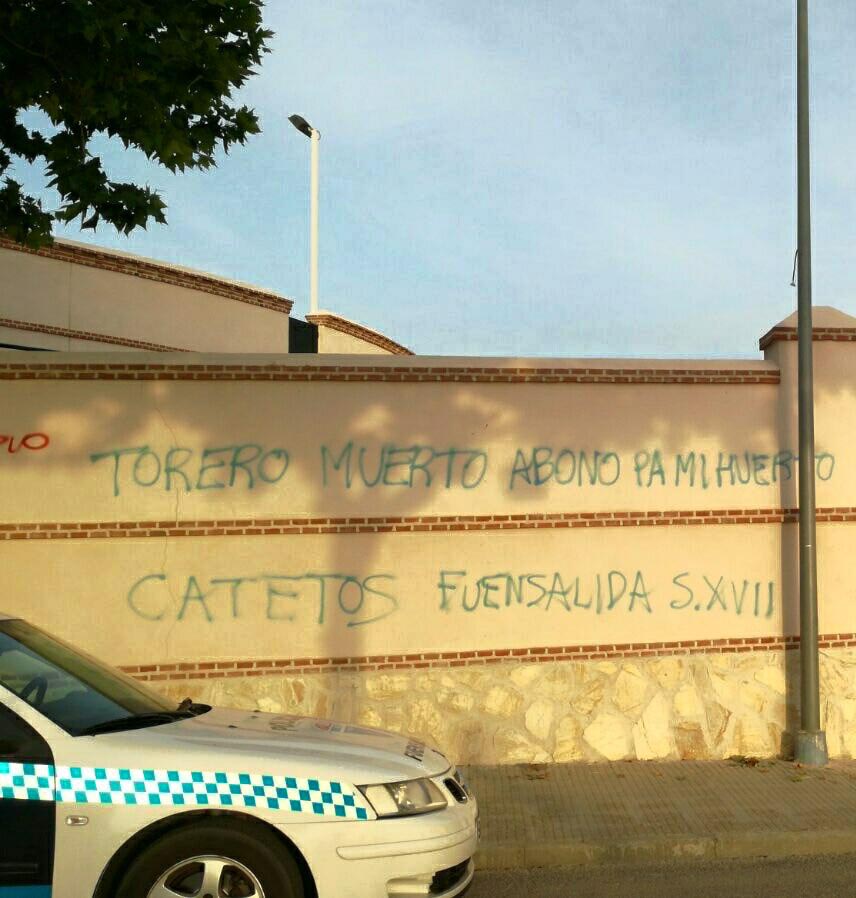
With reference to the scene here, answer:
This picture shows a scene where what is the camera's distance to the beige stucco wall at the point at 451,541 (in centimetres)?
827

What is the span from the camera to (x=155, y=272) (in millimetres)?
15812

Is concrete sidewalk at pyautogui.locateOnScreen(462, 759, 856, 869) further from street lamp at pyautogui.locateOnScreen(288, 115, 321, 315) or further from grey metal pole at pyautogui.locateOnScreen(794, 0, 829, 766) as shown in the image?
street lamp at pyautogui.locateOnScreen(288, 115, 321, 315)

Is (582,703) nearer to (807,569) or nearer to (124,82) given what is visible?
(807,569)

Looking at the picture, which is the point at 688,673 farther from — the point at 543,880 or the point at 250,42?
the point at 250,42

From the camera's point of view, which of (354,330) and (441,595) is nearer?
(441,595)

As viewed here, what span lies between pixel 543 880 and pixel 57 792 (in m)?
3.08

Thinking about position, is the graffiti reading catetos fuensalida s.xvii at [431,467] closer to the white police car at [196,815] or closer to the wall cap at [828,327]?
the wall cap at [828,327]

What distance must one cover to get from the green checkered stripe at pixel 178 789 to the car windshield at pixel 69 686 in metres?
0.23

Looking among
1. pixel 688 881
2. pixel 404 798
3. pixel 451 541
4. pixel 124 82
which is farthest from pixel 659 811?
pixel 124 82

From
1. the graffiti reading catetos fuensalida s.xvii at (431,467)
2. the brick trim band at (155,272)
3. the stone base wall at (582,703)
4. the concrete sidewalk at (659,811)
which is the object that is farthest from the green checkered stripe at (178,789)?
the brick trim band at (155,272)

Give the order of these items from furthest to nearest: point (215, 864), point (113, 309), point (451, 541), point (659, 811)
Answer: point (113, 309) < point (451, 541) < point (659, 811) < point (215, 864)

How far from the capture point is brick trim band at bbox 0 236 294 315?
566 inches

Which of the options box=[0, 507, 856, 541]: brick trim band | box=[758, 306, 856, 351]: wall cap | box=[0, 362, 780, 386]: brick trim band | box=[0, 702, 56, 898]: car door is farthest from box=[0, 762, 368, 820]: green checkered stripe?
box=[758, 306, 856, 351]: wall cap

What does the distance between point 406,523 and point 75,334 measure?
7810 millimetres
